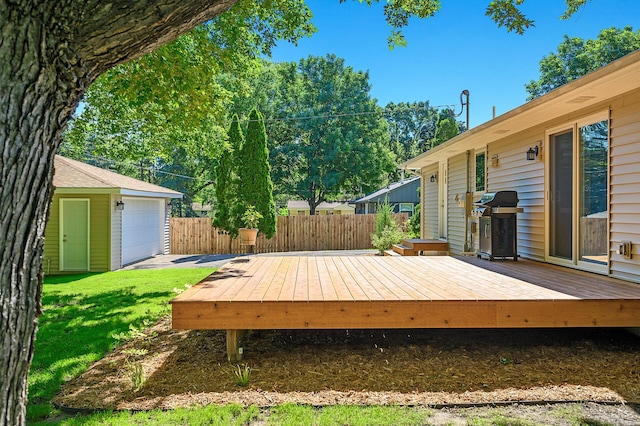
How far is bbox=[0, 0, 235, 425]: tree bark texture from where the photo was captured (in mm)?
1318

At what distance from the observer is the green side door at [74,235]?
37.3ft

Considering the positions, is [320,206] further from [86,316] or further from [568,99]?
[568,99]

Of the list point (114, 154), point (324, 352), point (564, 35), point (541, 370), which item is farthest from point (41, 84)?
point (564, 35)

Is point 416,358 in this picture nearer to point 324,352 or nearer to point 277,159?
point 324,352

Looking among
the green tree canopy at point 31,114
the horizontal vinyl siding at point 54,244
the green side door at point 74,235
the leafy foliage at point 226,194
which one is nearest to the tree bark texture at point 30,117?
the green tree canopy at point 31,114

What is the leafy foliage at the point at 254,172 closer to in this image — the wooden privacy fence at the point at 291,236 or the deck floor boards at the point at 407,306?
the wooden privacy fence at the point at 291,236

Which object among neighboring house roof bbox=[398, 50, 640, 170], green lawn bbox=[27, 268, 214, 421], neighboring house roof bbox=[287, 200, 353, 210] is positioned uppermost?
neighboring house roof bbox=[398, 50, 640, 170]

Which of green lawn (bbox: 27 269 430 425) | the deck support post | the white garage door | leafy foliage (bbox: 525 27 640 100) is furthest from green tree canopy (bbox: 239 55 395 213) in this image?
the deck support post

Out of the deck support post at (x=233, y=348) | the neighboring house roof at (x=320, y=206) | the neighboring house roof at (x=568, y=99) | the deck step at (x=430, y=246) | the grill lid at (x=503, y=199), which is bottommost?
the deck support post at (x=233, y=348)

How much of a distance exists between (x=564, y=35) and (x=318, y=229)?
64.0 feet

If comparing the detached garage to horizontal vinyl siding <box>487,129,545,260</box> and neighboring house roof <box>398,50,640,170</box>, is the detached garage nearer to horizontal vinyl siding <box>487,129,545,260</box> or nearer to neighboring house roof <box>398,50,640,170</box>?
neighboring house roof <box>398,50,640,170</box>

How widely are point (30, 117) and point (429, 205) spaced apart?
38.9 ft

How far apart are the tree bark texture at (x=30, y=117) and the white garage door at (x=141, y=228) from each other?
1187cm

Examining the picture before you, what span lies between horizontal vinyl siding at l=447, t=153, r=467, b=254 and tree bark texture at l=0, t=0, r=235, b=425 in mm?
8302
